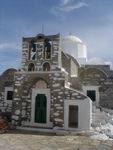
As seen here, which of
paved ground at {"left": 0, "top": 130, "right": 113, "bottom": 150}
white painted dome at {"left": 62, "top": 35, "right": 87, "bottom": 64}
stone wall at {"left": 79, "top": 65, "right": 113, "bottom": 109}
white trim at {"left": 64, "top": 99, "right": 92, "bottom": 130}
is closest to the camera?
paved ground at {"left": 0, "top": 130, "right": 113, "bottom": 150}

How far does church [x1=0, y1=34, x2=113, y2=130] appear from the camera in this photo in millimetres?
9388

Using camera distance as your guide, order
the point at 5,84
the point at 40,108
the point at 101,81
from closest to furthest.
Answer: the point at 40,108, the point at 101,81, the point at 5,84

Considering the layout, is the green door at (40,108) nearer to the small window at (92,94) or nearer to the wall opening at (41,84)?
the wall opening at (41,84)

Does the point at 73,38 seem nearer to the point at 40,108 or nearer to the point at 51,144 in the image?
the point at 40,108

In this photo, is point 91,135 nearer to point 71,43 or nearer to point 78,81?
point 78,81

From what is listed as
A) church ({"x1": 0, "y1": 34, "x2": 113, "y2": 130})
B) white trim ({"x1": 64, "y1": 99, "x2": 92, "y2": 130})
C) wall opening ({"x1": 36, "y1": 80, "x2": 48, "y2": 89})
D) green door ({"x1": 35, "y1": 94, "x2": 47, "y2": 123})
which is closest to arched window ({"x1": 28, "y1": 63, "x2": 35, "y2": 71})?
church ({"x1": 0, "y1": 34, "x2": 113, "y2": 130})

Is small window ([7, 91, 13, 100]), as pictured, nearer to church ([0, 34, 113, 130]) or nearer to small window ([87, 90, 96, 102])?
church ([0, 34, 113, 130])

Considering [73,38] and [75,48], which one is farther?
[73,38]

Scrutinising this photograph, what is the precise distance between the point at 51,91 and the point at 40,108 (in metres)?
1.49

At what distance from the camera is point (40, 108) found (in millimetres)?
10508

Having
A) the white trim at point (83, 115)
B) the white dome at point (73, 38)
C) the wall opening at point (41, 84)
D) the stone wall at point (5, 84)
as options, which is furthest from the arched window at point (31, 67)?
the white dome at point (73, 38)

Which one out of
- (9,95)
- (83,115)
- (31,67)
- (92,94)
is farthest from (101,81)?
(9,95)

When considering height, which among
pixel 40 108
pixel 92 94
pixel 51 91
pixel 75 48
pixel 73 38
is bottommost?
pixel 40 108

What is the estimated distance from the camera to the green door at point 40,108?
10.4 meters
